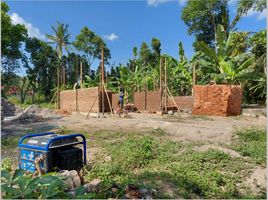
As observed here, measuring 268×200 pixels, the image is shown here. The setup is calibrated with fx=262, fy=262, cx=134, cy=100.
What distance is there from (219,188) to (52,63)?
33445 mm

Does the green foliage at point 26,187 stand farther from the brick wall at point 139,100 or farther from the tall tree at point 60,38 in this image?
the tall tree at point 60,38

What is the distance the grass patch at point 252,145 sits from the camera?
4785 millimetres

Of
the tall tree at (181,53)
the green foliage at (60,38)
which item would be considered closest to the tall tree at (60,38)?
the green foliage at (60,38)

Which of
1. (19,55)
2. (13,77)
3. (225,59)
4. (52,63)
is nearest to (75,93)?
(225,59)

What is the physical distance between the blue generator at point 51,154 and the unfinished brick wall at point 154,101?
10394 mm

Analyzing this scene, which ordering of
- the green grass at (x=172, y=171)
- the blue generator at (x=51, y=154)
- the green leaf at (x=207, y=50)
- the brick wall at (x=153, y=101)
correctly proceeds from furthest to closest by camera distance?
the brick wall at (x=153, y=101), the green leaf at (x=207, y=50), the blue generator at (x=51, y=154), the green grass at (x=172, y=171)

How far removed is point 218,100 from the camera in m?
12.9

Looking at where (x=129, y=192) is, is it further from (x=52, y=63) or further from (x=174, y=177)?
(x=52, y=63)

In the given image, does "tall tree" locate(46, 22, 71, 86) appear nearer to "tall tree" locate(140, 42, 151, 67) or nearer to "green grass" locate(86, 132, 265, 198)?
"tall tree" locate(140, 42, 151, 67)

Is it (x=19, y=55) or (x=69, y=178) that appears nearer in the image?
(x=69, y=178)

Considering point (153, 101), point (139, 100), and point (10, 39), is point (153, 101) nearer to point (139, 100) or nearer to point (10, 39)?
point (139, 100)

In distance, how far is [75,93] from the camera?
17359 mm

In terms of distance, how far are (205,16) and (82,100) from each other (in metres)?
16.8

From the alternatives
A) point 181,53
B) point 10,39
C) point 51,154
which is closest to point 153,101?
point 181,53
